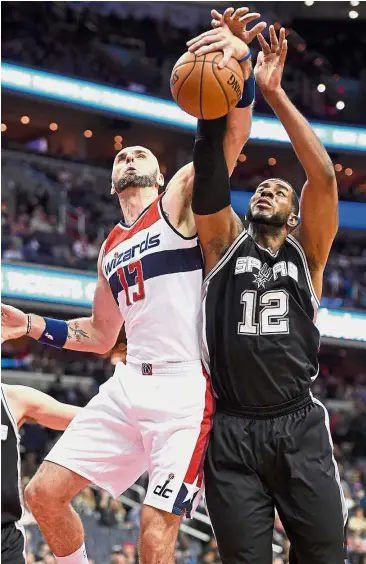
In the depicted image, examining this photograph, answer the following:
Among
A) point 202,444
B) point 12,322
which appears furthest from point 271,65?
point 12,322

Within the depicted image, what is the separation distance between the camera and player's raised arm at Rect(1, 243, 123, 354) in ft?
17.1

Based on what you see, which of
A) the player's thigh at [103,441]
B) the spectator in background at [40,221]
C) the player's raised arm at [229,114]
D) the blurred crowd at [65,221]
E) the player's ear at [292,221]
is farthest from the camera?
the spectator in background at [40,221]

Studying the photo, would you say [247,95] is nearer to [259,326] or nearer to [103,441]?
[259,326]

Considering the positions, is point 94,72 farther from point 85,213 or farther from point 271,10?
point 271,10

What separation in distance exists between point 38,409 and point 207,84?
212cm

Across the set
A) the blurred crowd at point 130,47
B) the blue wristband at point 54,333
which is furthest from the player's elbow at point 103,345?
the blurred crowd at point 130,47

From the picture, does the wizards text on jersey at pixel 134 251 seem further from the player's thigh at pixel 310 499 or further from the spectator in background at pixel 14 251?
the spectator in background at pixel 14 251

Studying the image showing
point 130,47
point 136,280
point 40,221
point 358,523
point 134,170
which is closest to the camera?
point 136,280

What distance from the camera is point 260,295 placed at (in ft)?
14.5

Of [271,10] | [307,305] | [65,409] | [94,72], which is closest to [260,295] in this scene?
[307,305]

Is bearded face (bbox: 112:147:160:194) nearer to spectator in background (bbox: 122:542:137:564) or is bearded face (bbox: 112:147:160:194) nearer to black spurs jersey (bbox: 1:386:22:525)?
black spurs jersey (bbox: 1:386:22:525)

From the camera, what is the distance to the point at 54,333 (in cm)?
530

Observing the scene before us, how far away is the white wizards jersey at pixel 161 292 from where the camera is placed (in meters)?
4.53

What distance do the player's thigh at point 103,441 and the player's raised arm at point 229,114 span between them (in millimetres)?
946
